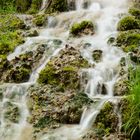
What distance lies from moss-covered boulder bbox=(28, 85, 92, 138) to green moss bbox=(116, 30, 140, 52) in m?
2.18

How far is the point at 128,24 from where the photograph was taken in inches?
454

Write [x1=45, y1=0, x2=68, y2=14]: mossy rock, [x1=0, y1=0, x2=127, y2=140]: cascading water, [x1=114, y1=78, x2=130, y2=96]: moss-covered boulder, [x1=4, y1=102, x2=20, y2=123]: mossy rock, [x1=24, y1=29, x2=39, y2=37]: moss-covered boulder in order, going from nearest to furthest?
[x1=0, y1=0, x2=127, y2=140]: cascading water
[x1=4, y1=102, x2=20, y2=123]: mossy rock
[x1=114, y1=78, x2=130, y2=96]: moss-covered boulder
[x1=24, y1=29, x2=39, y2=37]: moss-covered boulder
[x1=45, y1=0, x2=68, y2=14]: mossy rock

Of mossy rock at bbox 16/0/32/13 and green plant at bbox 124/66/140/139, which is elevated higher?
mossy rock at bbox 16/0/32/13

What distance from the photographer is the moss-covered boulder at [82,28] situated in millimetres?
11875

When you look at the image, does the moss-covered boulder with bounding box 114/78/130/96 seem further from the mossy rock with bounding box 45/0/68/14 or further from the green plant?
the mossy rock with bounding box 45/0/68/14

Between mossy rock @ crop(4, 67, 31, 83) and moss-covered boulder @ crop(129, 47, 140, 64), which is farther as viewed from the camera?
mossy rock @ crop(4, 67, 31, 83)

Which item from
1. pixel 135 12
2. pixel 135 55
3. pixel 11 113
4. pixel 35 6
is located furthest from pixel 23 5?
pixel 11 113

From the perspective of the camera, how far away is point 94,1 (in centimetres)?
1473

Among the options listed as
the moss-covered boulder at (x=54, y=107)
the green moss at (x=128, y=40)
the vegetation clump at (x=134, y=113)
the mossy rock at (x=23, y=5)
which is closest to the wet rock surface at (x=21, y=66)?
the moss-covered boulder at (x=54, y=107)

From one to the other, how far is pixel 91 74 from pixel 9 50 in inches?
112

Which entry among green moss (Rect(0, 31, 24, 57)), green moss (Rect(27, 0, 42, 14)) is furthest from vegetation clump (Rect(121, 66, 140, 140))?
green moss (Rect(27, 0, 42, 14))

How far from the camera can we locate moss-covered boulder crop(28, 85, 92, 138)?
772cm

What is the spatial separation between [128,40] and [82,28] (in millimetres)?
1820

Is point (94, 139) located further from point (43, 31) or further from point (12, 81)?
point (43, 31)
